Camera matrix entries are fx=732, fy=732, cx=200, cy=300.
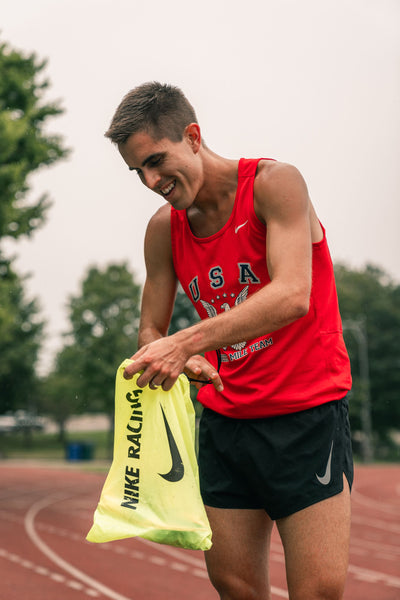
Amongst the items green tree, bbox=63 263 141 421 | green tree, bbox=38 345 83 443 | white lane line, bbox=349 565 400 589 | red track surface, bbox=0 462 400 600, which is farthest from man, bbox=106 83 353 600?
green tree, bbox=38 345 83 443

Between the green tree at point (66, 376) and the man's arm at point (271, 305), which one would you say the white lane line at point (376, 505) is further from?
the man's arm at point (271, 305)

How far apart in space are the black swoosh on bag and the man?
7.8 inches

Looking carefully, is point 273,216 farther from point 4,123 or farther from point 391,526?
point 391,526

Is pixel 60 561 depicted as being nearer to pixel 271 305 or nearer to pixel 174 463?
pixel 174 463

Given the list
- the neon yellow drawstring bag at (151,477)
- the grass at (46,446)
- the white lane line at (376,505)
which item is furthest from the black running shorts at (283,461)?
the grass at (46,446)

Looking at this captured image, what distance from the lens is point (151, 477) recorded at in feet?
7.50

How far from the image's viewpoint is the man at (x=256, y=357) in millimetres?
2168

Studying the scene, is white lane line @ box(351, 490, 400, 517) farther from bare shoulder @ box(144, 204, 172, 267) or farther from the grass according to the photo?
bare shoulder @ box(144, 204, 172, 267)

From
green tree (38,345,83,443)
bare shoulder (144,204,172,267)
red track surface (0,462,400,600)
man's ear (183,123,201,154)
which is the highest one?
green tree (38,345,83,443)

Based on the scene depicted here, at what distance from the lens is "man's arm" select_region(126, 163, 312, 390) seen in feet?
6.61

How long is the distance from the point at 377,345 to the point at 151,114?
50603 millimetres

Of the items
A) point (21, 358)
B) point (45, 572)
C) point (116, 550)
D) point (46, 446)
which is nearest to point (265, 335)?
point (45, 572)

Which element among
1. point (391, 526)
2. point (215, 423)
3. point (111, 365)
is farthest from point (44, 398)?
point (215, 423)

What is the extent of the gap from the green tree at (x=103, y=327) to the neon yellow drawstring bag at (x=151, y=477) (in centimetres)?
3610
